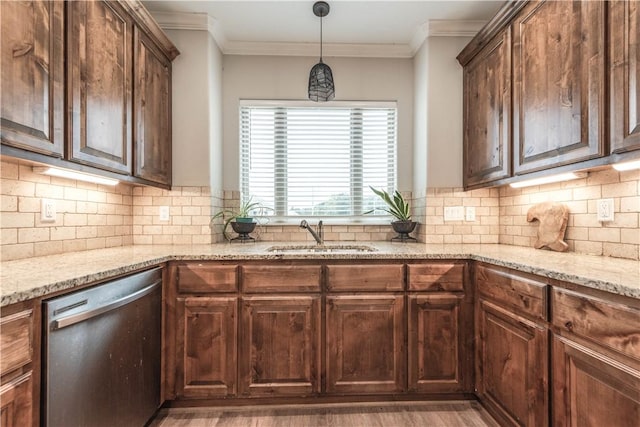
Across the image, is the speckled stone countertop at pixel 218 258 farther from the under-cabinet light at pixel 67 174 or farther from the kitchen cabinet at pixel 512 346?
the under-cabinet light at pixel 67 174

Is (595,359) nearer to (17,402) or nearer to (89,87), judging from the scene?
(17,402)

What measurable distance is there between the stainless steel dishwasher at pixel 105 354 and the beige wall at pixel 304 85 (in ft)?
4.55

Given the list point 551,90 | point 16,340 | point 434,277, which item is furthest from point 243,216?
point 551,90

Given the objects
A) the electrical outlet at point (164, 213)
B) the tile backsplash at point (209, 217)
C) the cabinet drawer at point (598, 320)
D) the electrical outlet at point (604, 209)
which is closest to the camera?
the cabinet drawer at point (598, 320)

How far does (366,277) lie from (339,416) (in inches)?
31.5

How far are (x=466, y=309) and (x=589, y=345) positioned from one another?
817mm

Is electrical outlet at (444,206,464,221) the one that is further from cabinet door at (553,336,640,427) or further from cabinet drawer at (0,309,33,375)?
cabinet drawer at (0,309,33,375)

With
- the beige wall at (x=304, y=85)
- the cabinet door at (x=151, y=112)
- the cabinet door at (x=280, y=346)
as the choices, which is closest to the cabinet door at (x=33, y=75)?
the cabinet door at (x=151, y=112)

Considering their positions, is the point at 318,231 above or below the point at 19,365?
above

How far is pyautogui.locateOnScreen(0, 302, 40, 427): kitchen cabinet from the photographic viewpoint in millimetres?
935

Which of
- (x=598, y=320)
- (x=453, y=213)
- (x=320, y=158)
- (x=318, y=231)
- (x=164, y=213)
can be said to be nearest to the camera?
(x=598, y=320)

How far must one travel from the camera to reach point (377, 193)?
2.68 metres

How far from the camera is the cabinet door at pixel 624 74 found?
4.17 feet

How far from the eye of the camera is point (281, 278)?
197 centimetres
